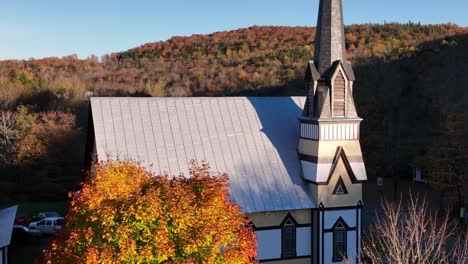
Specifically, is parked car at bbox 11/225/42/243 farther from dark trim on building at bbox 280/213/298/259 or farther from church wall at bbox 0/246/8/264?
dark trim on building at bbox 280/213/298/259

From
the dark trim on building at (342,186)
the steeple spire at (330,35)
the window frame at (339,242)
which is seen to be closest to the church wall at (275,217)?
the window frame at (339,242)

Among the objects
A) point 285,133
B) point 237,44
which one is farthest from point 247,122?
point 237,44

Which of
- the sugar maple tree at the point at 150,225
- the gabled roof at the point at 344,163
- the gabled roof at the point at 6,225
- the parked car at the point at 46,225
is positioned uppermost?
the sugar maple tree at the point at 150,225

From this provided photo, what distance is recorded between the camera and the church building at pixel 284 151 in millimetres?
19219

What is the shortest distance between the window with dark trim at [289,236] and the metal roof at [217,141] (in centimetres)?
68

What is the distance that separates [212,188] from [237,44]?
7953 cm

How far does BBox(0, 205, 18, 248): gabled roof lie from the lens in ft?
60.1

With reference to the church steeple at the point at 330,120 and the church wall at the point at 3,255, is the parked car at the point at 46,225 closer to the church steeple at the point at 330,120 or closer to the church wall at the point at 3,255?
the church wall at the point at 3,255

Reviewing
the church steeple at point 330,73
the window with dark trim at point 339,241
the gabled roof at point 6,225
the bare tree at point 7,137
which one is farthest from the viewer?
the bare tree at point 7,137

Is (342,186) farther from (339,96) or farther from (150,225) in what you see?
(150,225)

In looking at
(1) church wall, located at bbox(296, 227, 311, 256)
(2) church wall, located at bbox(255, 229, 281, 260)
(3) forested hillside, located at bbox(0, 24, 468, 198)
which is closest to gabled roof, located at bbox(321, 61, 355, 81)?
(1) church wall, located at bbox(296, 227, 311, 256)

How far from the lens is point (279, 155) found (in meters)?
20.8

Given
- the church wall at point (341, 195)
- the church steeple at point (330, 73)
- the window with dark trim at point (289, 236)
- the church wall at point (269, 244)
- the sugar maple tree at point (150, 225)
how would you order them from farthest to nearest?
the church steeple at point (330, 73)
the church wall at point (341, 195)
the window with dark trim at point (289, 236)
the church wall at point (269, 244)
the sugar maple tree at point (150, 225)

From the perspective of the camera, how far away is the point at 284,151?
68.7 ft
